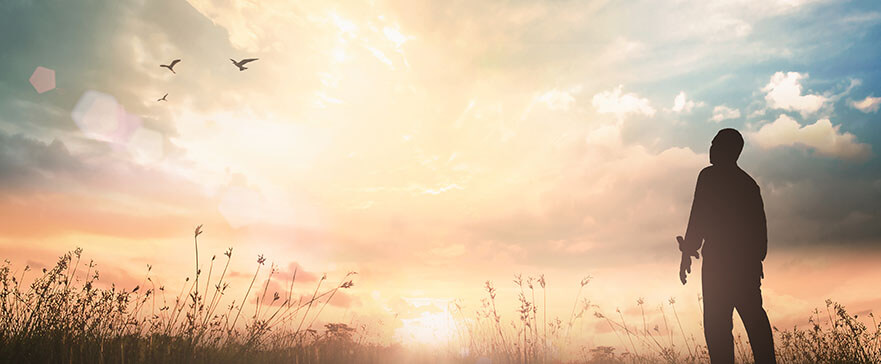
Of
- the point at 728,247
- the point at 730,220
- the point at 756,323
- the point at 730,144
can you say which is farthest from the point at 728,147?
the point at 756,323

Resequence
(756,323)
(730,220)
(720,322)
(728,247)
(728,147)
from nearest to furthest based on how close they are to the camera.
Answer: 1. (756,323)
2. (720,322)
3. (728,247)
4. (730,220)
5. (728,147)

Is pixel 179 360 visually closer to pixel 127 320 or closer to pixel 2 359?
pixel 127 320

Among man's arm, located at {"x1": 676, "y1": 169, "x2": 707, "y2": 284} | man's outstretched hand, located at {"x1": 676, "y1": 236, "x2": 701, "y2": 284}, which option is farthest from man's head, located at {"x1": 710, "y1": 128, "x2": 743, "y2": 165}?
man's outstretched hand, located at {"x1": 676, "y1": 236, "x2": 701, "y2": 284}

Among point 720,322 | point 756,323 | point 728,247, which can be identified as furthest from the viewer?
point 728,247

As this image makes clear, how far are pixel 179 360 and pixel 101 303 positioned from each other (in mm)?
1249

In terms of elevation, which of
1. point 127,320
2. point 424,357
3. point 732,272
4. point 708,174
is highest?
point 708,174

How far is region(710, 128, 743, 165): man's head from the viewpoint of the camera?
601cm

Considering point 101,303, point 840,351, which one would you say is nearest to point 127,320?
point 101,303

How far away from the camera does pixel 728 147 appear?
600cm

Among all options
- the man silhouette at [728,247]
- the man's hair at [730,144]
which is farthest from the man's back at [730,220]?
the man's hair at [730,144]

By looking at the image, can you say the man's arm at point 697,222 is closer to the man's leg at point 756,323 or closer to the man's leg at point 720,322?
the man's leg at point 720,322

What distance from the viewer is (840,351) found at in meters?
7.29

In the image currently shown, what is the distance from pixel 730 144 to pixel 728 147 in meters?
0.05

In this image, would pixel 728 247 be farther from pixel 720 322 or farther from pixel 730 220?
pixel 720 322
